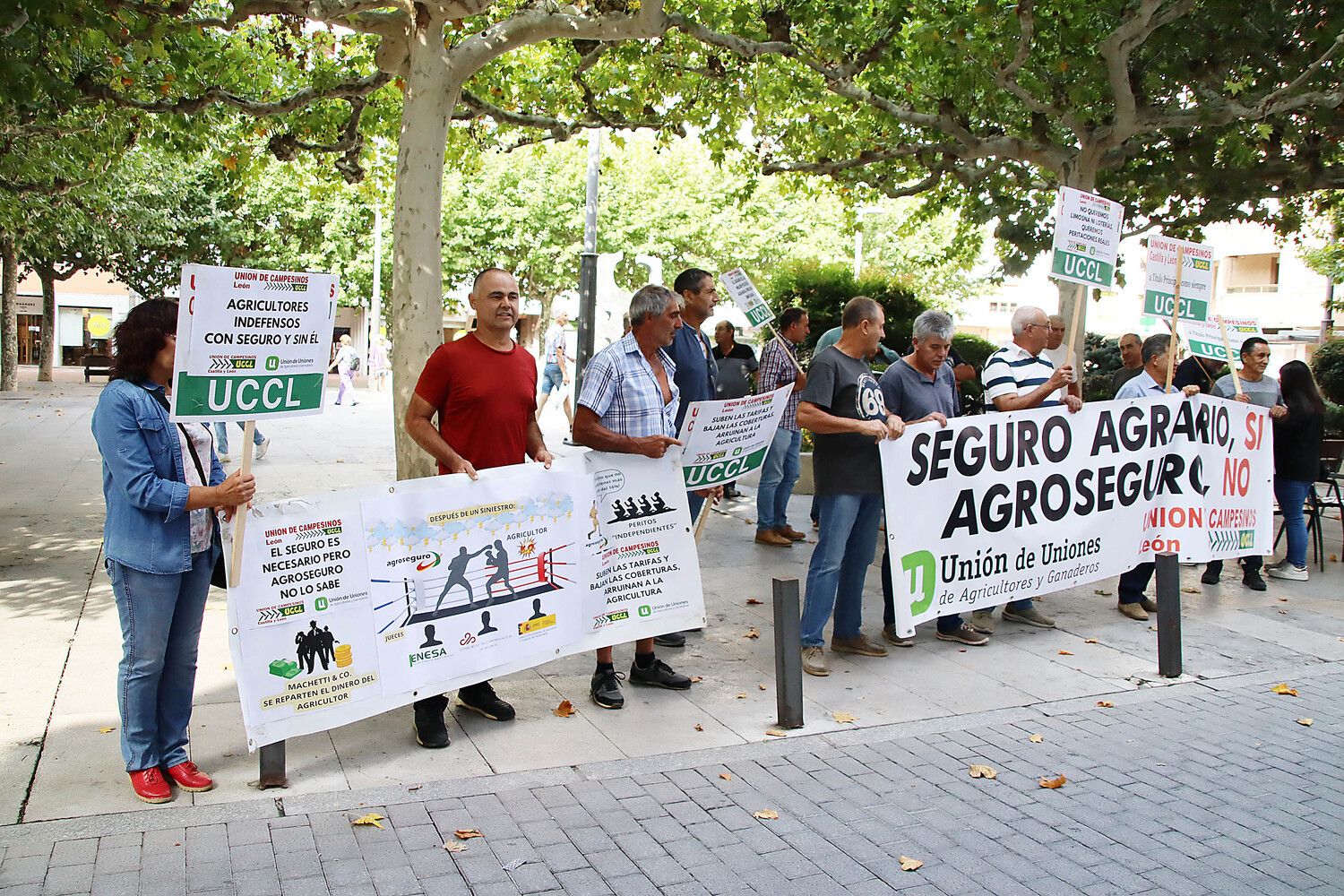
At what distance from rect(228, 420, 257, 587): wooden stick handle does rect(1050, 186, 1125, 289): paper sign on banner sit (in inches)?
206

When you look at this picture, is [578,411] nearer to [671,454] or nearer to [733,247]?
[671,454]

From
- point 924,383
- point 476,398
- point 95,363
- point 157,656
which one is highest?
point 924,383

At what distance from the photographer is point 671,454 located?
6.12m

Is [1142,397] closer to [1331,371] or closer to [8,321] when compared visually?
[1331,371]

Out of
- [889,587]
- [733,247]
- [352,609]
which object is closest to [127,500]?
[352,609]

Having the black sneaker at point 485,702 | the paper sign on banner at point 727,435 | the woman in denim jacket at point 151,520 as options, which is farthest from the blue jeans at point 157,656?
the paper sign on banner at point 727,435

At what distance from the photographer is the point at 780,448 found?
10.2 meters

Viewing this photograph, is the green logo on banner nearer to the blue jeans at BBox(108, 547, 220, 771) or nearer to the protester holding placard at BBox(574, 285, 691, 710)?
the blue jeans at BBox(108, 547, 220, 771)

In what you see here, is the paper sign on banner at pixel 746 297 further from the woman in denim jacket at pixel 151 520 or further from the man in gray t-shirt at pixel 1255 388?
the woman in denim jacket at pixel 151 520

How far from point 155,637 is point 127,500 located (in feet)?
1.74

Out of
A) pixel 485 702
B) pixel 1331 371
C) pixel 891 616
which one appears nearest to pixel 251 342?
pixel 485 702

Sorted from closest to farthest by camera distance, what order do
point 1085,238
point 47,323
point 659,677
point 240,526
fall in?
point 240,526
point 659,677
point 1085,238
point 47,323

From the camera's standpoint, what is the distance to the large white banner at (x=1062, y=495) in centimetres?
671

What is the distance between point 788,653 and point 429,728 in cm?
169
